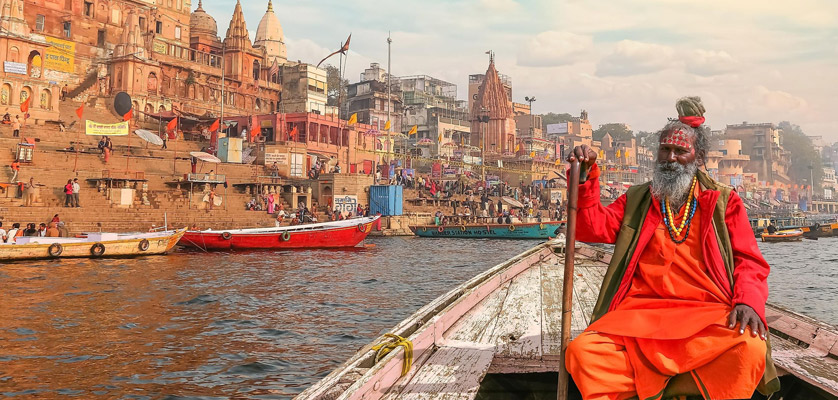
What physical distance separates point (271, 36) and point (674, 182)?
211 ft

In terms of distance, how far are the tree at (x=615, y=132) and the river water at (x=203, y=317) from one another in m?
96.9

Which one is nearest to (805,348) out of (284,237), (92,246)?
(92,246)

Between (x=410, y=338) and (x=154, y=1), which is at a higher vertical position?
(x=154, y=1)

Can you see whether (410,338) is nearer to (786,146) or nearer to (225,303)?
(225,303)

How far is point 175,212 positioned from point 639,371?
87.8 feet

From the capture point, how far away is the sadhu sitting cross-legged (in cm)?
281

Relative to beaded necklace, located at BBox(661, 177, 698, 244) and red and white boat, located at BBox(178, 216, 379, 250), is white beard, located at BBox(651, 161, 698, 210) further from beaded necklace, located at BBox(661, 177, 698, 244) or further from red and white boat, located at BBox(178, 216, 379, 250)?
red and white boat, located at BBox(178, 216, 379, 250)

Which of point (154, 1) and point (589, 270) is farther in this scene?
point (154, 1)

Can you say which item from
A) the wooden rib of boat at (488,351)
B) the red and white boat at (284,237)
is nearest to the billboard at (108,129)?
the red and white boat at (284,237)

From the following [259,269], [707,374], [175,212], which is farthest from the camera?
[175,212]

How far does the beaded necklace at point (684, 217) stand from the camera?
3.19 meters

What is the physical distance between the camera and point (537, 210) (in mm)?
51156

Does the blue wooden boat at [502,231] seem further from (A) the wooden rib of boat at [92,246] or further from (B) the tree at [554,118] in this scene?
(B) the tree at [554,118]

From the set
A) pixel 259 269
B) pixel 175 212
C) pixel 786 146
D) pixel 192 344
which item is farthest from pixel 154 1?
pixel 786 146
